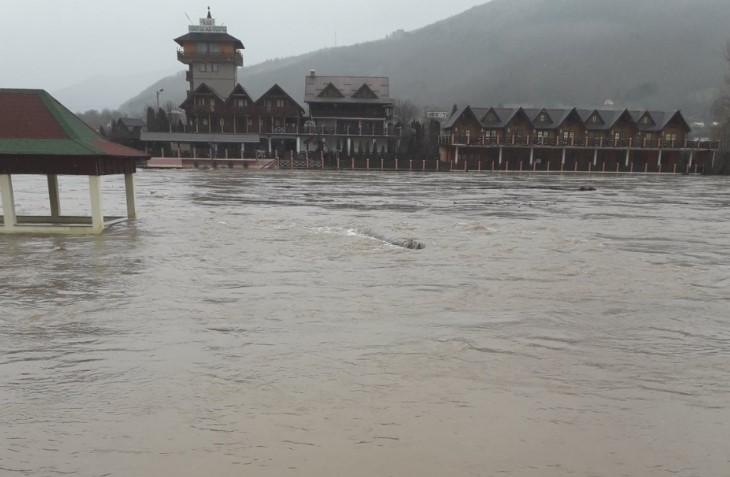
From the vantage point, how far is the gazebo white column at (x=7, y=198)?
50.5ft

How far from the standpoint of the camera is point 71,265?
12.5 metres

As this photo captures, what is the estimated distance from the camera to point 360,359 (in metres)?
7.21

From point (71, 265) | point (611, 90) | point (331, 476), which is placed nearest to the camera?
point (331, 476)

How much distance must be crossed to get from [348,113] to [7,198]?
172ft

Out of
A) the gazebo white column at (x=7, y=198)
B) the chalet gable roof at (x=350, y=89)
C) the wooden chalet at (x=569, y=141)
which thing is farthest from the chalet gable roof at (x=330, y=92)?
the gazebo white column at (x=7, y=198)

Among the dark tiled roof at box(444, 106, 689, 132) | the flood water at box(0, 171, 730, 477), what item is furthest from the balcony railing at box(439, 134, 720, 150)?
the flood water at box(0, 171, 730, 477)

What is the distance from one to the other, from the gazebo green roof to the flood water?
2068mm

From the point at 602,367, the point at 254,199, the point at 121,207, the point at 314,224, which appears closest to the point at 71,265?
the point at 314,224

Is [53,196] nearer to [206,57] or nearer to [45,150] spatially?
[45,150]

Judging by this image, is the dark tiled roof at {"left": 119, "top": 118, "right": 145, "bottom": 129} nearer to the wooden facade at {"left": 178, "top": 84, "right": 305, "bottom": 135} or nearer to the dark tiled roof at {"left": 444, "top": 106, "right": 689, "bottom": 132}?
the wooden facade at {"left": 178, "top": 84, "right": 305, "bottom": 135}

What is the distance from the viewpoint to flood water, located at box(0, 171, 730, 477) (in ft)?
16.7

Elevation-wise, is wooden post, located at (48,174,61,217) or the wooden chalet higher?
the wooden chalet

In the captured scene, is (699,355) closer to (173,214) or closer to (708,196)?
(173,214)

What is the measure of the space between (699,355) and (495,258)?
6.71 m
